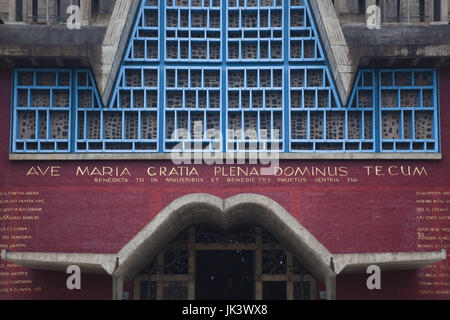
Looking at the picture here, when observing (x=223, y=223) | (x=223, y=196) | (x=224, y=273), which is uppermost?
(x=223, y=196)

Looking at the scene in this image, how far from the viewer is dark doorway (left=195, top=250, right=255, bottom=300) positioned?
71.6ft

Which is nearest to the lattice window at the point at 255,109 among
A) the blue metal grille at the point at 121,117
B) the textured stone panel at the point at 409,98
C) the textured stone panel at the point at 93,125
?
the blue metal grille at the point at 121,117

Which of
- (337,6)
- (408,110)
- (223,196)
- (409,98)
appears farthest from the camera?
(337,6)

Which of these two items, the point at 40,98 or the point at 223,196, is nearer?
the point at 223,196

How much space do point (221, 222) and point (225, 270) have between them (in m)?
2.07

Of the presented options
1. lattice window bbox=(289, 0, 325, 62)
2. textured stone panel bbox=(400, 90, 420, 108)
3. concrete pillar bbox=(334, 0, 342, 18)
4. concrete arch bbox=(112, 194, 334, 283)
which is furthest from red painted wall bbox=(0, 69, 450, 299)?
concrete pillar bbox=(334, 0, 342, 18)

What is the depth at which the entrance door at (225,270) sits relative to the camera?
21266 mm

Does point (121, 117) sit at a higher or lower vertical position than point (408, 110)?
lower

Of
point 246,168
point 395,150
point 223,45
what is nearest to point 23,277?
point 246,168

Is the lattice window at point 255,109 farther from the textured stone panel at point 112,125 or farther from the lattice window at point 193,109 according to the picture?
the textured stone panel at point 112,125

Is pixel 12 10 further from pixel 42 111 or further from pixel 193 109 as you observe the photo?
pixel 193 109

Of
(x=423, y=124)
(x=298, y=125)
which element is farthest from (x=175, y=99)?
(x=423, y=124)

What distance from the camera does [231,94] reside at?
20.9 meters

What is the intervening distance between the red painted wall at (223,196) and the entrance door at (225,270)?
1.85 meters
